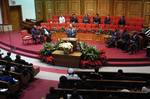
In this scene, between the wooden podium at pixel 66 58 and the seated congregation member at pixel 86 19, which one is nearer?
the wooden podium at pixel 66 58

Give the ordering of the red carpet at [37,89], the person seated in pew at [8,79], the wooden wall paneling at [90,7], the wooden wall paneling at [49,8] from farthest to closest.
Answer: the wooden wall paneling at [49,8] < the wooden wall paneling at [90,7] < the red carpet at [37,89] < the person seated in pew at [8,79]

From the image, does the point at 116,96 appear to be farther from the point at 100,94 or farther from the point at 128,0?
the point at 128,0

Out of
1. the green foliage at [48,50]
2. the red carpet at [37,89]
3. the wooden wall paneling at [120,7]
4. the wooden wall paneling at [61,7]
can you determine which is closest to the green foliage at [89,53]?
the green foliage at [48,50]

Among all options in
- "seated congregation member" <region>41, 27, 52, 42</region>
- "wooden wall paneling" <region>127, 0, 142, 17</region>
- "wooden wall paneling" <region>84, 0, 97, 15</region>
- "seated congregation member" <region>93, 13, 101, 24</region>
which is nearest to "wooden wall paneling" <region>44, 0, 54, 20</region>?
"wooden wall paneling" <region>84, 0, 97, 15</region>

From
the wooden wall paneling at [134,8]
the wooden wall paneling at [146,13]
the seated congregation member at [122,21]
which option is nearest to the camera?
the seated congregation member at [122,21]

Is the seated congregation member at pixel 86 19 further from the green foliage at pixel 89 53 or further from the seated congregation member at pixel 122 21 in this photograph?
the green foliage at pixel 89 53

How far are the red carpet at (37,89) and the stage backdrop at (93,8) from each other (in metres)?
8.88

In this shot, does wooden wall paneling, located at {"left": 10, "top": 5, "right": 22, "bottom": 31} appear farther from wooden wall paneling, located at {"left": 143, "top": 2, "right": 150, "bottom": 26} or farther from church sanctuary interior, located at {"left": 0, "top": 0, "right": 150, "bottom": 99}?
wooden wall paneling, located at {"left": 143, "top": 2, "right": 150, "bottom": 26}

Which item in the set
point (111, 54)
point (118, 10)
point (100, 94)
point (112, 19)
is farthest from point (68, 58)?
point (118, 10)

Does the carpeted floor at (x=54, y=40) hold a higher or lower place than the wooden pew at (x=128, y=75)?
higher

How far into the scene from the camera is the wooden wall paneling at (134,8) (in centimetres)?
1656

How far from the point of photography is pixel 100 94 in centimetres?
721

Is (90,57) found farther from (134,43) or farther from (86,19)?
(86,19)

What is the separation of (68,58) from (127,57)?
2.75m
